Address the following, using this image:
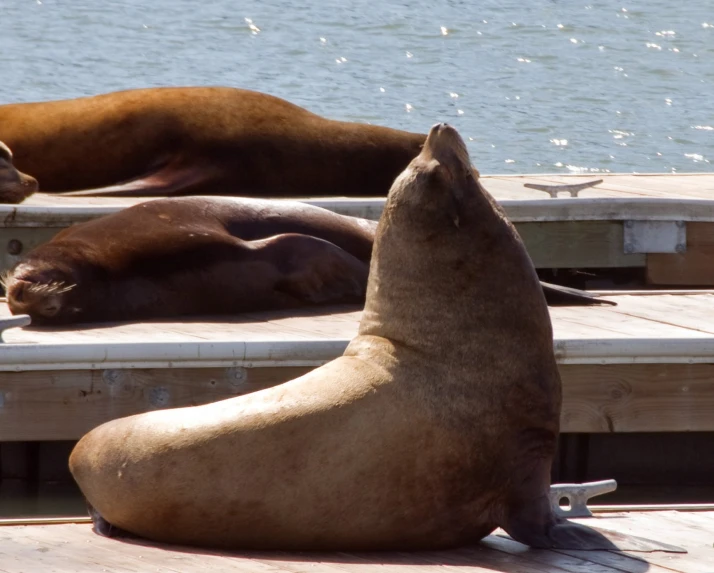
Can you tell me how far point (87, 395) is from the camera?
5133 mm

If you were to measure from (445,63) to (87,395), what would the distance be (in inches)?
615

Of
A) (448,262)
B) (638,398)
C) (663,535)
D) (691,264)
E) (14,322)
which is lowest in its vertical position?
(663,535)

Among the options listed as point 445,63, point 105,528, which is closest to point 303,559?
point 105,528

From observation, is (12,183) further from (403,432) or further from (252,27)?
(252,27)

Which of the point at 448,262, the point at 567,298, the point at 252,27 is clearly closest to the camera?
the point at 448,262

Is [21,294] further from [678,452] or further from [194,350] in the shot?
[678,452]

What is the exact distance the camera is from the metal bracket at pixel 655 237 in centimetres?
782

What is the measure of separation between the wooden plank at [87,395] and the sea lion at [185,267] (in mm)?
515

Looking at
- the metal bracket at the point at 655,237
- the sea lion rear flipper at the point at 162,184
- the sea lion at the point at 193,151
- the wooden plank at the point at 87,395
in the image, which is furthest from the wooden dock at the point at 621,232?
the wooden plank at the point at 87,395

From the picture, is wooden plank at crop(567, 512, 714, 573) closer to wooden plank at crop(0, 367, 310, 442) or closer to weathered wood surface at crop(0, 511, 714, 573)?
weathered wood surface at crop(0, 511, 714, 573)

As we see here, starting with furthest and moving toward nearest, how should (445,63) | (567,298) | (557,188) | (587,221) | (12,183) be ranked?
(445,63) < (557,188) < (587,221) < (12,183) < (567,298)

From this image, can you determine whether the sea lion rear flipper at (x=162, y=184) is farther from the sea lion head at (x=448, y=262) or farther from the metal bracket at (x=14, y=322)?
the sea lion head at (x=448, y=262)

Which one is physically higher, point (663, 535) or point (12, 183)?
point (12, 183)

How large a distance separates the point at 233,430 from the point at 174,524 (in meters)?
0.29
